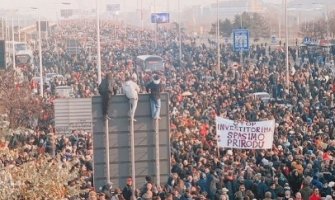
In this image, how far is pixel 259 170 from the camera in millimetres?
16844

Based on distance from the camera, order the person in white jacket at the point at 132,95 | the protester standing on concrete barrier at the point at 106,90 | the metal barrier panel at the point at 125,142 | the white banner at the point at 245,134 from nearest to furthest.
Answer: the protester standing on concrete barrier at the point at 106,90, the person in white jacket at the point at 132,95, the metal barrier panel at the point at 125,142, the white banner at the point at 245,134

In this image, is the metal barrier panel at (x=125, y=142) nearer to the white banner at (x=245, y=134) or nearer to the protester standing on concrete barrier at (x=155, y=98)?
the protester standing on concrete barrier at (x=155, y=98)

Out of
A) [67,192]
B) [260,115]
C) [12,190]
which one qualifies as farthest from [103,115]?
[260,115]

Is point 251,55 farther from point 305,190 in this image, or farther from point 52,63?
point 305,190

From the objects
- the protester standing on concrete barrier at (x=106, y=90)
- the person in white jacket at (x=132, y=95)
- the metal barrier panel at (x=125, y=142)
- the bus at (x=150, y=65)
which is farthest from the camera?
the bus at (x=150, y=65)

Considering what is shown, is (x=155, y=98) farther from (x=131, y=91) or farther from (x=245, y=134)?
(x=245, y=134)

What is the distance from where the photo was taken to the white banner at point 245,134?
1908 cm

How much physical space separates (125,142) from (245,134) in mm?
3104

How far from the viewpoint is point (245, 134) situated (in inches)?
758

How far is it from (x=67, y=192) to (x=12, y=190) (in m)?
1.43

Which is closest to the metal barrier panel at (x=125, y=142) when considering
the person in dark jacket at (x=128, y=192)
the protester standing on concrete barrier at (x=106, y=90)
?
the protester standing on concrete barrier at (x=106, y=90)

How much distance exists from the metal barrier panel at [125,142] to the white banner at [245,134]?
2430mm

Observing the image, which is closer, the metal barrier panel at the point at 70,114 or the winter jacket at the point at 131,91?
the winter jacket at the point at 131,91

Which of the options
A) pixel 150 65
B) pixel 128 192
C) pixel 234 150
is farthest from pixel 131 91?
pixel 150 65
